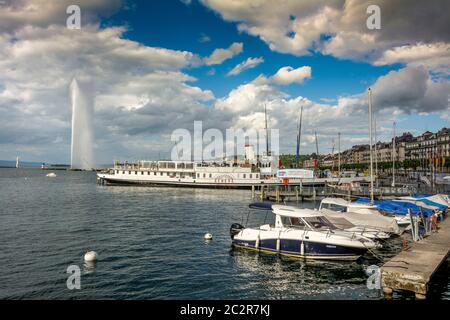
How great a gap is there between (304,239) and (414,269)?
26.7ft

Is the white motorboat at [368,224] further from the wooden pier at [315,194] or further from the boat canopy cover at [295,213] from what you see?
the wooden pier at [315,194]

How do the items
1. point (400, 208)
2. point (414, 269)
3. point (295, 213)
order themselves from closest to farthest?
point (414, 269) < point (295, 213) < point (400, 208)

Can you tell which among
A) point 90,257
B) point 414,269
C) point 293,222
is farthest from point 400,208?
point 90,257

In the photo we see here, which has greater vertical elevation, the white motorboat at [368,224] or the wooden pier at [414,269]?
the white motorboat at [368,224]

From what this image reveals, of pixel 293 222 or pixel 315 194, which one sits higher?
pixel 293 222

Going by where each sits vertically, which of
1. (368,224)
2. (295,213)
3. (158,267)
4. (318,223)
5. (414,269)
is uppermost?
(295,213)

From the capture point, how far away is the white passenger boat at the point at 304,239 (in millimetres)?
23312

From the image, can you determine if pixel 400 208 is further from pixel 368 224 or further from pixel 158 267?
pixel 158 267

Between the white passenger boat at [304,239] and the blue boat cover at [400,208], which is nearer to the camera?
the white passenger boat at [304,239]

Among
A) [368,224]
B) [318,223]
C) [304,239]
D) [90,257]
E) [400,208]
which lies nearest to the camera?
[90,257]

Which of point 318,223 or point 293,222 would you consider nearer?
point 318,223

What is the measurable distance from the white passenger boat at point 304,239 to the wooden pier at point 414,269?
3.71 meters

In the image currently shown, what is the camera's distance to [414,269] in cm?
1717

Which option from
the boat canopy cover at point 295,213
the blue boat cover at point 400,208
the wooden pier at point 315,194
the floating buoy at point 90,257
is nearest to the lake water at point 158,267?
the floating buoy at point 90,257
